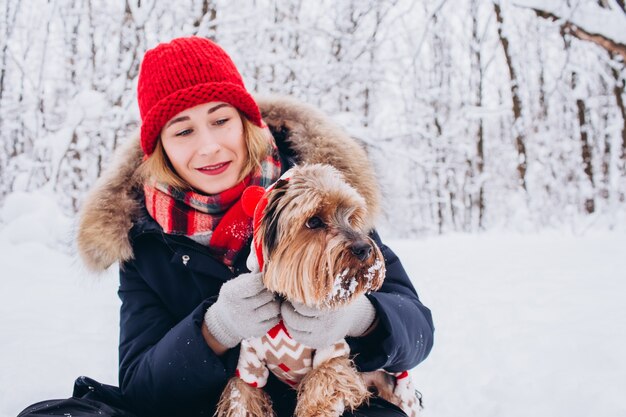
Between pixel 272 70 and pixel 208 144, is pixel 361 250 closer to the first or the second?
pixel 208 144

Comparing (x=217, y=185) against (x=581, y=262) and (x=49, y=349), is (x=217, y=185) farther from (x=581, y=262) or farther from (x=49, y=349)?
(x=581, y=262)

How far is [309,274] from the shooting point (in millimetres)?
1801

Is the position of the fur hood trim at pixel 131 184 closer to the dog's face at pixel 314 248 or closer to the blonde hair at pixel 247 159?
the blonde hair at pixel 247 159

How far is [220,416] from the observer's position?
1960 millimetres

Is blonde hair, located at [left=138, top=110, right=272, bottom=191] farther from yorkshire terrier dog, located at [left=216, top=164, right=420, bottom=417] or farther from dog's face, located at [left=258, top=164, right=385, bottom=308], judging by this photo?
dog's face, located at [left=258, top=164, right=385, bottom=308]

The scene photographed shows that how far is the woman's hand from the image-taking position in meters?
1.82

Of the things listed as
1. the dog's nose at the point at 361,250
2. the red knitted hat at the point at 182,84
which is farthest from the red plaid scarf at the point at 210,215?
the dog's nose at the point at 361,250

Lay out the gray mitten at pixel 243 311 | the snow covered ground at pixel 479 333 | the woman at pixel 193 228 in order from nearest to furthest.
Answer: the gray mitten at pixel 243 311 → the woman at pixel 193 228 → the snow covered ground at pixel 479 333

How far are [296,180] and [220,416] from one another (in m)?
1.05

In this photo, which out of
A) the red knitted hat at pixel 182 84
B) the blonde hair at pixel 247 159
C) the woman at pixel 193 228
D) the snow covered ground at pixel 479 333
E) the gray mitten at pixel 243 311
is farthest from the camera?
the snow covered ground at pixel 479 333

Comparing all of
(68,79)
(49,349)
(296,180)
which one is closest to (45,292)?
(49,349)

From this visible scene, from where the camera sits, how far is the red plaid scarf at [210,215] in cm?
218

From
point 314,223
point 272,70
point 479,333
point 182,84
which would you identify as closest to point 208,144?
point 182,84

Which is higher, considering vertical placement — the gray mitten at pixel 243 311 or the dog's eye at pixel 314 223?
the dog's eye at pixel 314 223
